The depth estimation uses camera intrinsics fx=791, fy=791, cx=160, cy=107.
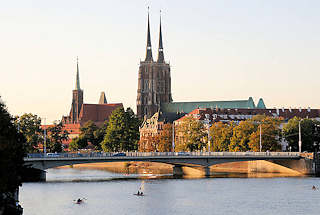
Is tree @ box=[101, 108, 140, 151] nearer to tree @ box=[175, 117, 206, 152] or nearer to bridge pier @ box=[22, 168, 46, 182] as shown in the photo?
tree @ box=[175, 117, 206, 152]

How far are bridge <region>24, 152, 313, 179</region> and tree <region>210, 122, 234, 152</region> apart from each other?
1905cm

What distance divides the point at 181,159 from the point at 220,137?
33.7 meters

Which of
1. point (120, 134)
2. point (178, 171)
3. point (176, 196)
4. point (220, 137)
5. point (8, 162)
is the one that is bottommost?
point (176, 196)

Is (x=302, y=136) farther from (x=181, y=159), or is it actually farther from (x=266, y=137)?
(x=181, y=159)

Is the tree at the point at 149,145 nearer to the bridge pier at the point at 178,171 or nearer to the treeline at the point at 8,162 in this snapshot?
the bridge pier at the point at 178,171

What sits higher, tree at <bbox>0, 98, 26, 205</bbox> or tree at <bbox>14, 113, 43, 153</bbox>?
tree at <bbox>14, 113, 43, 153</bbox>

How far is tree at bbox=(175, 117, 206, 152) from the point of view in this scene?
14825cm

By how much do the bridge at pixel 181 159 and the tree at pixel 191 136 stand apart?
85.5 ft

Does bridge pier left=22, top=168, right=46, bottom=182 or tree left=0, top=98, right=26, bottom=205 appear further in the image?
bridge pier left=22, top=168, right=46, bottom=182

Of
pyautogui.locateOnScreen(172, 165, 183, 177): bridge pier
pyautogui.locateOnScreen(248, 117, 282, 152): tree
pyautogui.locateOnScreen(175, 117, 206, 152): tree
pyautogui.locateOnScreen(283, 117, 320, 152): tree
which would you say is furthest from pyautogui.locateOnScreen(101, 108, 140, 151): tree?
pyautogui.locateOnScreen(172, 165, 183, 177): bridge pier

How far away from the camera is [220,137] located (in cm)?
14288

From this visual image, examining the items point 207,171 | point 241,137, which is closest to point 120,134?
point 241,137

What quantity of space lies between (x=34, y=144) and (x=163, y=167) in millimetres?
25954

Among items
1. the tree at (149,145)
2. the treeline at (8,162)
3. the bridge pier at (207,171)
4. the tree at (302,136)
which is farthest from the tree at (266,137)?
the treeline at (8,162)
